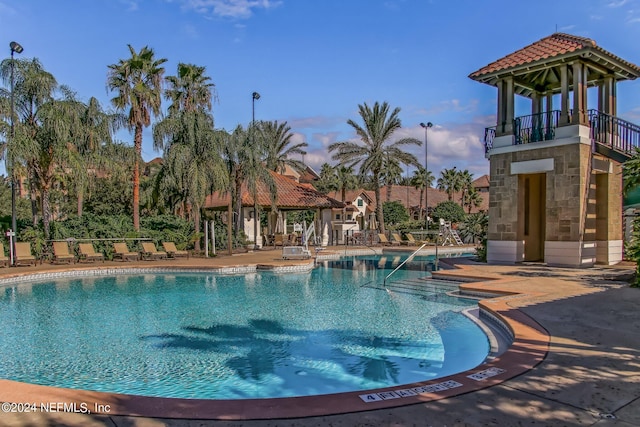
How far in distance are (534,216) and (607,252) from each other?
2807 mm

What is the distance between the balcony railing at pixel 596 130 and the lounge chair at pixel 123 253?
1512 centimetres

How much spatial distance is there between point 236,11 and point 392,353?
31.8ft

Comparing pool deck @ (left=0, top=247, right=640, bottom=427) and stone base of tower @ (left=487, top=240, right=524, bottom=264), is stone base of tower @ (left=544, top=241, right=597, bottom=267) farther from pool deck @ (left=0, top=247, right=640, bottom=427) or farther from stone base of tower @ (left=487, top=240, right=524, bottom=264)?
pool deck @ (left=0, top=247, right=640, bottom=427)

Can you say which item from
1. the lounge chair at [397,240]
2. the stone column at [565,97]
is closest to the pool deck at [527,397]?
the stone column at [565,97]

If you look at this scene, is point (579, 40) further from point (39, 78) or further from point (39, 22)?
point (39, 78)

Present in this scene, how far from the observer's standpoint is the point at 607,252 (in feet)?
47.1

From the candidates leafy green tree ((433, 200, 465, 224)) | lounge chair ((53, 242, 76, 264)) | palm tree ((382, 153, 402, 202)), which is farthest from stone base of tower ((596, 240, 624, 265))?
leafy green tree ((433, 200, 465, 224))

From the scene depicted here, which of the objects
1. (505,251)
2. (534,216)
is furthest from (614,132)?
(505,251)

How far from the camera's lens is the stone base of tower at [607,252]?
14.3 metres

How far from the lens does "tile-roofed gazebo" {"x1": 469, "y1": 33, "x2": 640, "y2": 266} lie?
44.7 ft

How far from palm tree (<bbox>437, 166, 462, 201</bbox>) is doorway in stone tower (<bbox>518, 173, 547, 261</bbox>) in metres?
38.4

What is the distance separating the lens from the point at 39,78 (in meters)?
A: 17.5

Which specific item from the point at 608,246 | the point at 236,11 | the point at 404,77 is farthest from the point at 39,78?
the point at 608,246

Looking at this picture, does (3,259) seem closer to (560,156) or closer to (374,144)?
(560,156)
